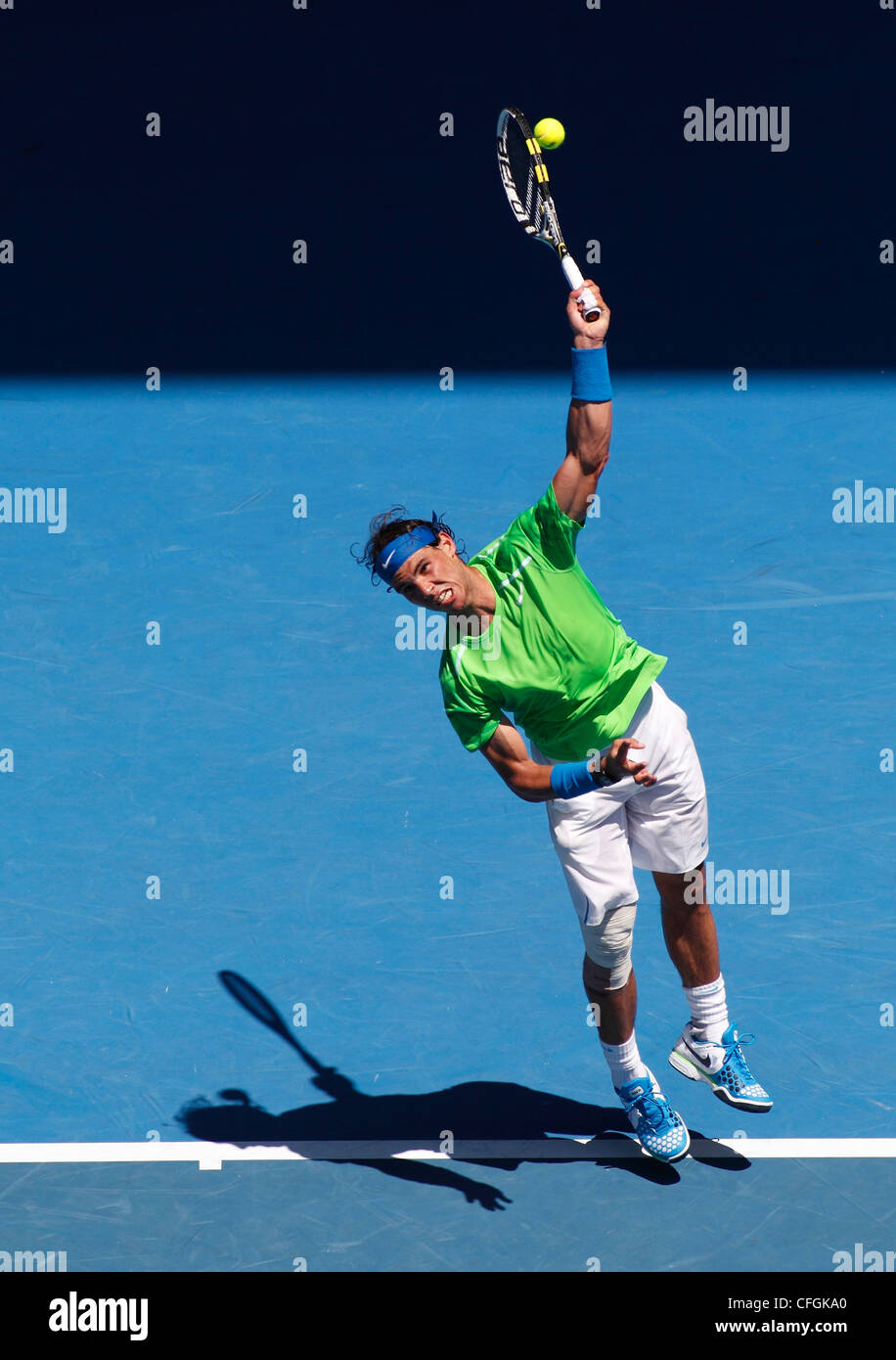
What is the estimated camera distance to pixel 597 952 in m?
6.54

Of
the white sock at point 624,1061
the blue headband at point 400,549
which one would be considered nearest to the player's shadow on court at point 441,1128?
the white sock at point 624,1061

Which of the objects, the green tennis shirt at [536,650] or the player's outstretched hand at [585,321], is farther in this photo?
the green tennis shirt at [536,650]

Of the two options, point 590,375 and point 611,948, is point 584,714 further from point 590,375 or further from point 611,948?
point 590,375

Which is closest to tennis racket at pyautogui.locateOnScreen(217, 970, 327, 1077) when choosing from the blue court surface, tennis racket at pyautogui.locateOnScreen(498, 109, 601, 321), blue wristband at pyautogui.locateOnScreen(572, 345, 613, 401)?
the blue court surface

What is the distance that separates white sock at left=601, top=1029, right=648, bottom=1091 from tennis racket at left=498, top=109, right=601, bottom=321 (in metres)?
2.73

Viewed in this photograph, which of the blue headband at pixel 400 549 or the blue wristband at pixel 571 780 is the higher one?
the blue headband at pixel 400 549

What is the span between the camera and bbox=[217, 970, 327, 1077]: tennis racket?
7602 mm

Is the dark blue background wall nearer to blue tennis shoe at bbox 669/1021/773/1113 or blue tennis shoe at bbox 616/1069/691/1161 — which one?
blue tennis shoe at bbox 669/1021/773/1113

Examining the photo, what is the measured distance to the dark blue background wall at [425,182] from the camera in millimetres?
8172

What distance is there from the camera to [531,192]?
6.22 meters

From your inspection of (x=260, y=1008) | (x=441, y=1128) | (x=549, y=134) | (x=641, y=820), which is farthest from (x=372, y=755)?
(x=549, y=134)

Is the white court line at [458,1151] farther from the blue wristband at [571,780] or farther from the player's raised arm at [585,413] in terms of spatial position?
the player's raised arm at [585,413]

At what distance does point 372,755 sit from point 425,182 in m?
2.65

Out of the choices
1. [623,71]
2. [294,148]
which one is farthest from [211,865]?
[623,71]
